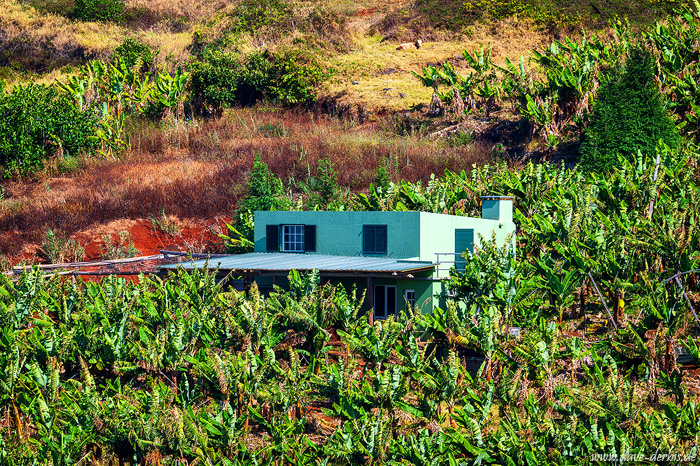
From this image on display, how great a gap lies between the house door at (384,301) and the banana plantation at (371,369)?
1.03 metres

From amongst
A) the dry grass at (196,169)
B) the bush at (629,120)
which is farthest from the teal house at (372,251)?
the dry grass at (196,169)

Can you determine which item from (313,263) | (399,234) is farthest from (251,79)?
(313,263)

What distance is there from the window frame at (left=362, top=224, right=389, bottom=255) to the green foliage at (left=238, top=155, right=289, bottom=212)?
8654 millimetres

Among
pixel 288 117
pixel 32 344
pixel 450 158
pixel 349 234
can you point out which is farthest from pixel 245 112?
pixel 32 344

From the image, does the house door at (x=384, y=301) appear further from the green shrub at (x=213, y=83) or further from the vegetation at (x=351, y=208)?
the green shrub at (x=213, y=83)

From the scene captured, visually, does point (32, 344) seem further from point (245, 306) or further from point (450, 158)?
point (450, 158)

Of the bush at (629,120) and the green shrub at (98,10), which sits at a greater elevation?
the green shrub at (98,10)

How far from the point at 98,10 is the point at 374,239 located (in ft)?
178

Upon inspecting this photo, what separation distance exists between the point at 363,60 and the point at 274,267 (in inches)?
1560

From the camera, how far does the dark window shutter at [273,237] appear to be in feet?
87.5

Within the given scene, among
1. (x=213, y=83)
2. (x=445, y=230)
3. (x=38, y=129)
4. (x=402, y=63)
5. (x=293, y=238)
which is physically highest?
(x=402, y=63)

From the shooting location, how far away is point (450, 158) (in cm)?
4097

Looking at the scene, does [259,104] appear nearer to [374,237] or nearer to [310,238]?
[310,238]

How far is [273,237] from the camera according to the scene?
2680cm
